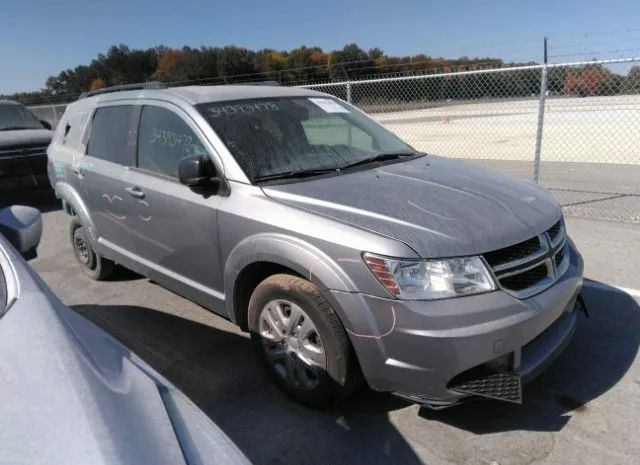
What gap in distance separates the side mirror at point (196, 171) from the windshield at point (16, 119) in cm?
838

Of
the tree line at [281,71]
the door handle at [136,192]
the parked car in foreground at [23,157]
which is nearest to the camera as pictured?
the door handle at [136,192]

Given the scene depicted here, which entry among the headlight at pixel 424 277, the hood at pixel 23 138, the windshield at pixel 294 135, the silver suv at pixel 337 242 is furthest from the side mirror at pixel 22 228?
the hood at pixel 23 138

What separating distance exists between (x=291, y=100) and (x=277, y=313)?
181cm

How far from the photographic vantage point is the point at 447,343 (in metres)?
2.37

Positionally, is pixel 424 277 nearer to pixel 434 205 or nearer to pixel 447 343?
pixel 447 343

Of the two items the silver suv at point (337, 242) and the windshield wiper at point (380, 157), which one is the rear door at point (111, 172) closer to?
the silver suv at point (337, 242)

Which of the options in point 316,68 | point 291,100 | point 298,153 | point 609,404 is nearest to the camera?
point 609,404

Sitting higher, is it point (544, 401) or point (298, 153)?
point (298, 153)

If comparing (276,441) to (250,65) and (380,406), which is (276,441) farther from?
(250,65)

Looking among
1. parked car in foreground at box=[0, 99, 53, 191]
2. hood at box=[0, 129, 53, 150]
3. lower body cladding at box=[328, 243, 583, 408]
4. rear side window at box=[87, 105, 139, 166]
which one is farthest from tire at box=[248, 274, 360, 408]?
hood at box=[0, 129, 53, 150]

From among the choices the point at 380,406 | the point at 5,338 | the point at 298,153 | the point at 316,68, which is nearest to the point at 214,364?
the point at 380,406

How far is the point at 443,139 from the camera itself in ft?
60.0

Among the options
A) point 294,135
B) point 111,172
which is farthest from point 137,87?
point 294,135

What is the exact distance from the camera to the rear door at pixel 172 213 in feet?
11.1
